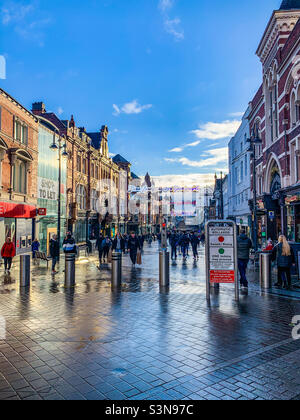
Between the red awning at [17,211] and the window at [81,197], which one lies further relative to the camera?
the window at [81,197]

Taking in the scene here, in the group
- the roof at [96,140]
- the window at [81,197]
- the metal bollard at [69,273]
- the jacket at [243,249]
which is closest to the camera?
the jacket at [243,249]

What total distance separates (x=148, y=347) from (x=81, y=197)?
34323 mm

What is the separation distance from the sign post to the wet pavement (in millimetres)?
704

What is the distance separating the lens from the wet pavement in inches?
159

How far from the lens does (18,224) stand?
77.3 feet

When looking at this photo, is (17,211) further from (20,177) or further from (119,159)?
(119,159)

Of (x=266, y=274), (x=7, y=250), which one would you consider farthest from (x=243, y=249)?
(x=7, y=250)

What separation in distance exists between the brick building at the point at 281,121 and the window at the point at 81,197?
20097mm

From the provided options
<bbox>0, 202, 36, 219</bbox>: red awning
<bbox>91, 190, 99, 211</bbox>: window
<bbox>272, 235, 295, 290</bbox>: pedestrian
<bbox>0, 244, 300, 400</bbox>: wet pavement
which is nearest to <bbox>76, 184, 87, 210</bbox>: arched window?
<bbox>91, 190, 99, 211</bbox>: window

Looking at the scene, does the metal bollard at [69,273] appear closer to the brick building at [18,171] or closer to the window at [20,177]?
the brick building at [18,171]

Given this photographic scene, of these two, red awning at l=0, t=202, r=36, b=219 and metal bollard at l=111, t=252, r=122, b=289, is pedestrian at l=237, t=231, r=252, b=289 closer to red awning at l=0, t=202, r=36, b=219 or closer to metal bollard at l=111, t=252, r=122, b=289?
metal bollard at l=111, t=252, r=122, b=289

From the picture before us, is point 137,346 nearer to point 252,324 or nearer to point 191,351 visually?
point 191,351

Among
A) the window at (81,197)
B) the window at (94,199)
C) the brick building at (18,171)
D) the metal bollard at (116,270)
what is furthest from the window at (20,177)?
the window at (94,199)

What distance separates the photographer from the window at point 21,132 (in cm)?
2358
